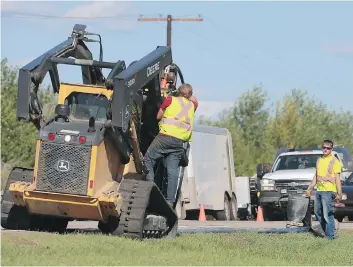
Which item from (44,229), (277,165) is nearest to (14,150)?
(277,165)

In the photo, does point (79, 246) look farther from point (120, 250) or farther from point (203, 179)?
point (203, 179)

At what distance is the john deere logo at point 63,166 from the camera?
1398cm

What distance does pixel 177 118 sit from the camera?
14992mm

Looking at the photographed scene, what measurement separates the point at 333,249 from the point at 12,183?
17.0ft

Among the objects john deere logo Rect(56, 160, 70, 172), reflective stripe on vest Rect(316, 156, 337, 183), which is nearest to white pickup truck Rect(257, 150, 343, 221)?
reflective stripe on vest Rect(316, 156, 337, 183)

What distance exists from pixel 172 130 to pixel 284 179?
1310 centimetres

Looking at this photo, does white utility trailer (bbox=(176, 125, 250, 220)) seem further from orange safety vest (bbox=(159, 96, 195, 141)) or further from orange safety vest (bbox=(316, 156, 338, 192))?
orange safety vest (bbox=(159, 96, 195, 141))

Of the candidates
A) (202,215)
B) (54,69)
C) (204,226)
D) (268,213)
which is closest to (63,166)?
(54,69)

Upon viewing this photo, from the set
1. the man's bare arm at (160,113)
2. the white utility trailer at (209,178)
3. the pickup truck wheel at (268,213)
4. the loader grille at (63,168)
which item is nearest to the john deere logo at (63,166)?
the loader grille at (63,168)

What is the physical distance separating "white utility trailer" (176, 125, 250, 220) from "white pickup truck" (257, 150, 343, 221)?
50.8 inches

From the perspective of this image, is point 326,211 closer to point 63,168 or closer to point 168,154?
point 168,154

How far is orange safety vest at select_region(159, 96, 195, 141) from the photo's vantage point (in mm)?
14969

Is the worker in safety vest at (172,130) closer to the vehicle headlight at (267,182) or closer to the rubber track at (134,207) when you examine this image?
the rubber track at (134,207)

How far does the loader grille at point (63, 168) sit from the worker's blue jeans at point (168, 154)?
1404mm
